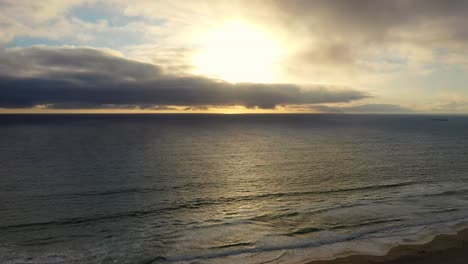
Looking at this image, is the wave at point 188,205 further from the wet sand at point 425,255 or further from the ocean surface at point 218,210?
the wet sand at point 425,255

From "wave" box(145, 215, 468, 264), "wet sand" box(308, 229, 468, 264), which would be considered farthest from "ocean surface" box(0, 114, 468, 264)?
"wet sand" box(308, 229, 468, 264)

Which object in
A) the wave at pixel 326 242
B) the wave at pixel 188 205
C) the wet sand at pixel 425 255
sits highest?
the wave at pixel 188 205

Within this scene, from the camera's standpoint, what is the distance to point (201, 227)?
2975cm

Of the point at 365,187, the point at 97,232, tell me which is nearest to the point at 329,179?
the point at 365,187

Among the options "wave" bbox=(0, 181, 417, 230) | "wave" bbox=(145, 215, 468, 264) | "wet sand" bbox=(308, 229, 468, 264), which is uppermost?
"wave" bbox=(0, 181, 417, 230)

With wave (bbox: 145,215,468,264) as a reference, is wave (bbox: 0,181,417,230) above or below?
above

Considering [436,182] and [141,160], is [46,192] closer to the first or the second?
[141,160]

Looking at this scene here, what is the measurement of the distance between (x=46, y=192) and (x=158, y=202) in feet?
A: 49.9

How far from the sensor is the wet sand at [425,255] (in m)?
22.3

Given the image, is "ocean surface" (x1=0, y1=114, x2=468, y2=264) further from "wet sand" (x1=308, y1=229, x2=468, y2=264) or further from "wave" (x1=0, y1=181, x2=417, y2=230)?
"wet sand" (x1=308, y1=229, x2=468, y2=264)

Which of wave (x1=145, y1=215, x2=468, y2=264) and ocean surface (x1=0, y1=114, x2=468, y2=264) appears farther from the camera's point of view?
ocean surface (x1=0, y1=114, x2=468, y2=264)

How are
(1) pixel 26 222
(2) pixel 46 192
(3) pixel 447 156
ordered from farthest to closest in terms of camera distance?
1. (3) pixel 447 156
2. (2) pixel 46 192
3. (1) pixel 26 222

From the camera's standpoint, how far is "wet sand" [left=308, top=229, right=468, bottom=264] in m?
22.3

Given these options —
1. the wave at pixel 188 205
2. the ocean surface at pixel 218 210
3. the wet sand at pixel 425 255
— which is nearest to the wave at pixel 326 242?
the ocean surface at pixel 218 210
